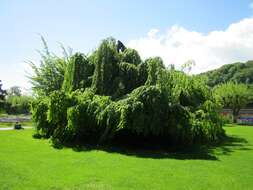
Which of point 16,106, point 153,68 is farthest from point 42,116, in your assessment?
point 16,106

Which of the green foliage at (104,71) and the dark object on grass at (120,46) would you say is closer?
the green foliage at (104,71)

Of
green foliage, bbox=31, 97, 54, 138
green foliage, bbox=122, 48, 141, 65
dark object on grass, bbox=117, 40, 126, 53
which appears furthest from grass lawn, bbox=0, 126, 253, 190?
dark object on grass, bbox=117, 40, 126, 53

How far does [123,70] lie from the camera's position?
1400 centimetres

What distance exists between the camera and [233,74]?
228 ft

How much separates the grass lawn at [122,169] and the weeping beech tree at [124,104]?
116cm

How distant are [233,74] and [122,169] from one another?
66959 millimetres

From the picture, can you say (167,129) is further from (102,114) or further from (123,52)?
(123,52)

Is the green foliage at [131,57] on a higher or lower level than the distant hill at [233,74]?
lower

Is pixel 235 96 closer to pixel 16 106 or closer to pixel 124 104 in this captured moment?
pixel 124 104

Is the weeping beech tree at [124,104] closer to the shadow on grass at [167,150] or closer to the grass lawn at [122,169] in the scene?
the shadow on grass at [167,150]

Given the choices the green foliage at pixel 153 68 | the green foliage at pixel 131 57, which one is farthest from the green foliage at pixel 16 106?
the green foliage at pixel 153 68

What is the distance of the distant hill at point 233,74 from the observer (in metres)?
65.3

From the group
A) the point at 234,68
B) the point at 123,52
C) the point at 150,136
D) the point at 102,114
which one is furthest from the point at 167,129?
the point at 234,68

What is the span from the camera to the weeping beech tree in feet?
36.8
